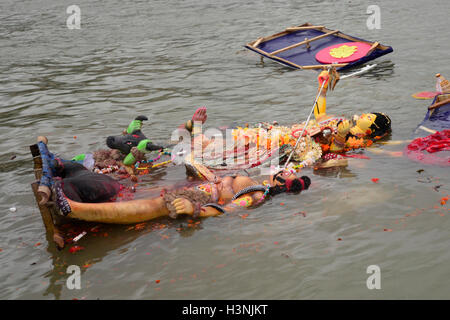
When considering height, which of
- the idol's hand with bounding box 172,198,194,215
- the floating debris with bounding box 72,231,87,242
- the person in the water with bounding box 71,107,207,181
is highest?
the person in the water with bounding box 71,107,207,181

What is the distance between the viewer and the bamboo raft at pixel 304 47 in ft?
43.2

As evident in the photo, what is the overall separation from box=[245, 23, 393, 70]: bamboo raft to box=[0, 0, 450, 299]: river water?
447mm

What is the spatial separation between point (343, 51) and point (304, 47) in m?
1.38

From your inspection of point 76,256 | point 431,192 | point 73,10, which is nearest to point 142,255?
point 76,256

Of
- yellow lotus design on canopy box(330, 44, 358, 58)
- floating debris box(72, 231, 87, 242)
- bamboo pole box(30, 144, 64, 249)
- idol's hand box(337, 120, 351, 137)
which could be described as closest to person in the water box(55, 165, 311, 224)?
bamboo pole box(30, 144, 64, 249)

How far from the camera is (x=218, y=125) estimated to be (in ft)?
34.6

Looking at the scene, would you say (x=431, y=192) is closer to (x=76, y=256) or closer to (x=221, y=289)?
(x=221, y=289)

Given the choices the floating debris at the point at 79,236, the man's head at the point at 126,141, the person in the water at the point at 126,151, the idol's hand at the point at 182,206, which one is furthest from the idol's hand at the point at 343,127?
the floating debris at the point at 79,236

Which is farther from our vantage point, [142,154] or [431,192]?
[142,154]

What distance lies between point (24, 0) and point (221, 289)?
2853 cm

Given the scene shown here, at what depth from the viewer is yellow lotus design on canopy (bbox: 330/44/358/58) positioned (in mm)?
13516

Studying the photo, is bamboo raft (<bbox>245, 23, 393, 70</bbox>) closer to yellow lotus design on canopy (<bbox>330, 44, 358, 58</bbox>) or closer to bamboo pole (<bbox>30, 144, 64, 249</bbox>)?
yellow lotus design on canopy (<bbox>330, 44, 358, 58</bbox>)

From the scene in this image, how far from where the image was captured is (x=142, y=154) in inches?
310

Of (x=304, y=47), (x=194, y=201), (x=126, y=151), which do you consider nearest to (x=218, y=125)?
(x=126, y=151)
